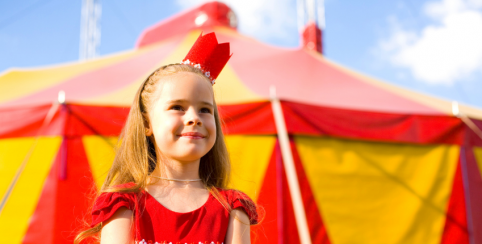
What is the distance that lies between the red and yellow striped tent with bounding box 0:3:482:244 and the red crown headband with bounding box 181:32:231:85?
40.3 inches

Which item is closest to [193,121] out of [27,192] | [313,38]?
[27,192]

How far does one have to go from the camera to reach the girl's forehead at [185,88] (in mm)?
875

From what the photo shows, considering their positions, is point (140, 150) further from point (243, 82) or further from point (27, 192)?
point (243, 82)

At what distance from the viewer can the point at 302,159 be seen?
2.35m

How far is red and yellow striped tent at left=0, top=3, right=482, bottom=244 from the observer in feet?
7.31

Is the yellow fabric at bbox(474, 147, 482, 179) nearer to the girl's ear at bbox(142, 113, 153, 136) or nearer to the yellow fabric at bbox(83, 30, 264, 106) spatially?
the yellow fabric at bbox(83, 30, 264, 106)

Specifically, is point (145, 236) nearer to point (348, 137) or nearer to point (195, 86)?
point (195, 86)

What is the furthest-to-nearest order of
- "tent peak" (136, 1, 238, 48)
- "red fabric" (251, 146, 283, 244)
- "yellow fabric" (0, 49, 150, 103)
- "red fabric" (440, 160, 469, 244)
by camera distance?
"tent peak" (136, 1, 238, 48), "yellow fabric" (0, 49, 150, 103), "red fabric" (440, 160, 469, 244), "red fabric" (251, 146, 283, 244)

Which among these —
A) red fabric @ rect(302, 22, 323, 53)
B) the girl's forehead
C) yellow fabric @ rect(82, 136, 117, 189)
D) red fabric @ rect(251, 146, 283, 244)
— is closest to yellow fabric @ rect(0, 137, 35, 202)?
yellow fabric @ rect(82, 136, 117, 189)

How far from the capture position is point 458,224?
2.52 m

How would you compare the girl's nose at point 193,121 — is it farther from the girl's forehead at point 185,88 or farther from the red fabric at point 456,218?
the red fabric at point 456,218

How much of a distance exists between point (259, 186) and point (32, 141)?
4.12 ft

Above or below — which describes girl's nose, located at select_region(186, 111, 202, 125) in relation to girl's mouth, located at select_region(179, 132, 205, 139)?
above

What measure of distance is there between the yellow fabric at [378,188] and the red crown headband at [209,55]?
4.61 feet
